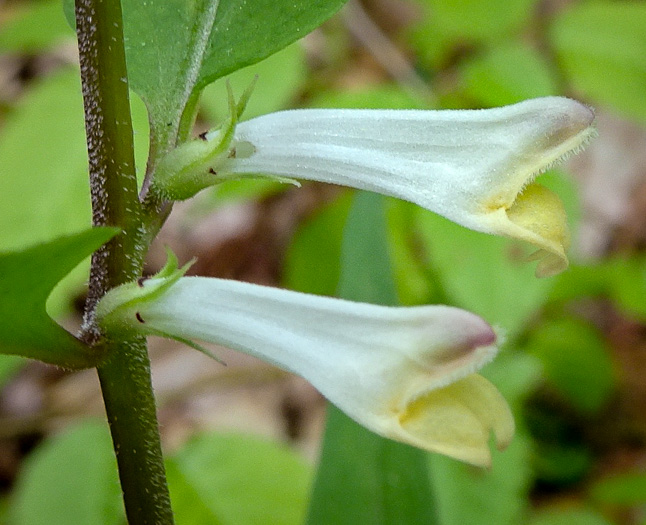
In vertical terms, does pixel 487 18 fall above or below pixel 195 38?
above

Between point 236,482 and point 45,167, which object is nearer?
point 236,482

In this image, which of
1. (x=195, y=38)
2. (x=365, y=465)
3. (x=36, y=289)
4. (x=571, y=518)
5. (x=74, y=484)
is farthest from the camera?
(x=571, y=518)

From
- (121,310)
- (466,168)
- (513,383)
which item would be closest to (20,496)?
(513,383)

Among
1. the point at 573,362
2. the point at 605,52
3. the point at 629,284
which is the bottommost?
the point at 573,362

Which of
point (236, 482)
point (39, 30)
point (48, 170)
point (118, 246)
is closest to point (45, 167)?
point (48, 170)

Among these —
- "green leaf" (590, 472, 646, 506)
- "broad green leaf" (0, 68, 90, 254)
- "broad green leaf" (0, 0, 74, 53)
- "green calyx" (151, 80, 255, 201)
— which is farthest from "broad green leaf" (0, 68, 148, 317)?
"green leaf" (590, 472, 646, 506)

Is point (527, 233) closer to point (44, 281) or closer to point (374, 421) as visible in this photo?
point (374, 421)

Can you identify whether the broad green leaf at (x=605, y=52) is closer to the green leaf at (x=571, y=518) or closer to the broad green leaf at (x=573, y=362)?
the broad green leaf at (x=573, y=362)

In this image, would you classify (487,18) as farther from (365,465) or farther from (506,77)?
(365,465)
